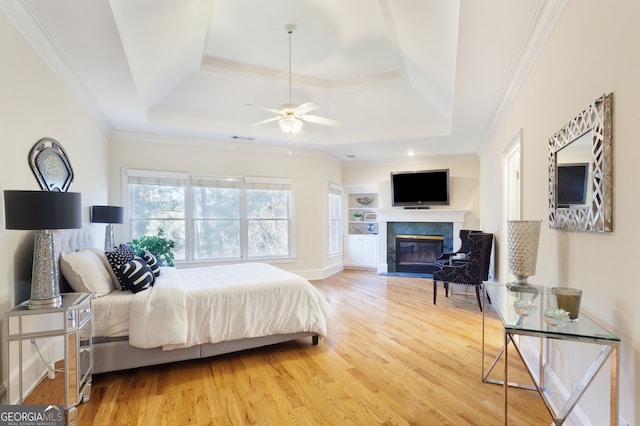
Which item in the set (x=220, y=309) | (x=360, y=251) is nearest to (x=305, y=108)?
(x=220, y=309)

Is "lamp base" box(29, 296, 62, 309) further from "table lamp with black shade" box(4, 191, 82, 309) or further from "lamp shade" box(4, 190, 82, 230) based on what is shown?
"lamp shade" box(4, 190, 82, 230)

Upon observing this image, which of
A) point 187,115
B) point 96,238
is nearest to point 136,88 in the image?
point 187,115

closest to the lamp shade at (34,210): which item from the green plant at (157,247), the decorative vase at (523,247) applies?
the decorative vase at (523,247)

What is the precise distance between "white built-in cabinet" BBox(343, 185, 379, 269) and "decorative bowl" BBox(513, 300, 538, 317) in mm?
5821

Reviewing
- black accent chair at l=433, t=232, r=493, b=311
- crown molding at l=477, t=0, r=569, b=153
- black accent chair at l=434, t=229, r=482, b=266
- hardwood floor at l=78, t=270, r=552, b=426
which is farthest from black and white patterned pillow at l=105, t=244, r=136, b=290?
black accent chair at l=434, t=229, r=482, b=266

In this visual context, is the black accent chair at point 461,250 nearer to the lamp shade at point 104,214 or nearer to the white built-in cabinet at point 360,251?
the white built-in cabinet at point 360,251

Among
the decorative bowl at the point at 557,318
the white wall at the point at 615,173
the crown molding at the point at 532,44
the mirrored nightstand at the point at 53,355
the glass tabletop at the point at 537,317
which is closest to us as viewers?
the white wall at the point at 615,173

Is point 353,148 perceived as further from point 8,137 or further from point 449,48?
point 8,137

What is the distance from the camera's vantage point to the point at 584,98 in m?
1.75

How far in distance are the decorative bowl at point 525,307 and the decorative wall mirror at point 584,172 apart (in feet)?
1.62

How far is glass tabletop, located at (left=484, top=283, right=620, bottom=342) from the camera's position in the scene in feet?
4.86

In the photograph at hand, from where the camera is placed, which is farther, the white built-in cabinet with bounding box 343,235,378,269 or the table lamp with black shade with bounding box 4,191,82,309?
the white built-in cabinet with bounding box 343,235,378,269

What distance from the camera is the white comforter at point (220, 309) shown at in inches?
104
